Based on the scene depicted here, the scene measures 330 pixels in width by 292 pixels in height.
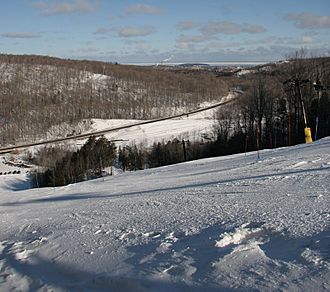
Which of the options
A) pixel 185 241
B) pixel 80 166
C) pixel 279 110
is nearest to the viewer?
pixel 185 241

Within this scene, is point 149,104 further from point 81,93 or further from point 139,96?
point 81,93

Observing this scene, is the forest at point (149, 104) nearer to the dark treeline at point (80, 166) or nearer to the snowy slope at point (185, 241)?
the dark treeline at point (80, 166)

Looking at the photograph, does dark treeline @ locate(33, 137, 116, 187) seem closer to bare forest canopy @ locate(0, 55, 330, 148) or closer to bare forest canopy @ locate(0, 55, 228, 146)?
bare forest canopy @ locate(0, 55, 330, 148)

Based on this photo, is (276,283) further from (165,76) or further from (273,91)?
(165,76)

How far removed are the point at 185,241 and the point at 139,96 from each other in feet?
411

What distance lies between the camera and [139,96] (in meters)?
130

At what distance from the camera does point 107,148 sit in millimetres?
59656

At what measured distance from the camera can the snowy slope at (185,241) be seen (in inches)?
184

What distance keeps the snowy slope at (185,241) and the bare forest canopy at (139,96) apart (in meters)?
43.7

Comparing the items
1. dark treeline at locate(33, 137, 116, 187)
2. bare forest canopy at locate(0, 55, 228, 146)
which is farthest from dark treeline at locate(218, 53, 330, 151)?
bare forest canopy at locate(0, 55, 228, 146)

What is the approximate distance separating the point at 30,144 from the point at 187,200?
289 feet

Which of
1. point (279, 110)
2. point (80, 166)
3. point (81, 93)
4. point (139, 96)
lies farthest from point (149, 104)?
point (80, 166)

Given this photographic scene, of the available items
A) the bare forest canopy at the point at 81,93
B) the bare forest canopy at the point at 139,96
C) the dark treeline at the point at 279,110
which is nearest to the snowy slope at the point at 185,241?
the bare forest canopy at the point at 139,96

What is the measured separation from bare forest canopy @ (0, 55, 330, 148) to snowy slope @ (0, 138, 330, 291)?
43.7 metres
